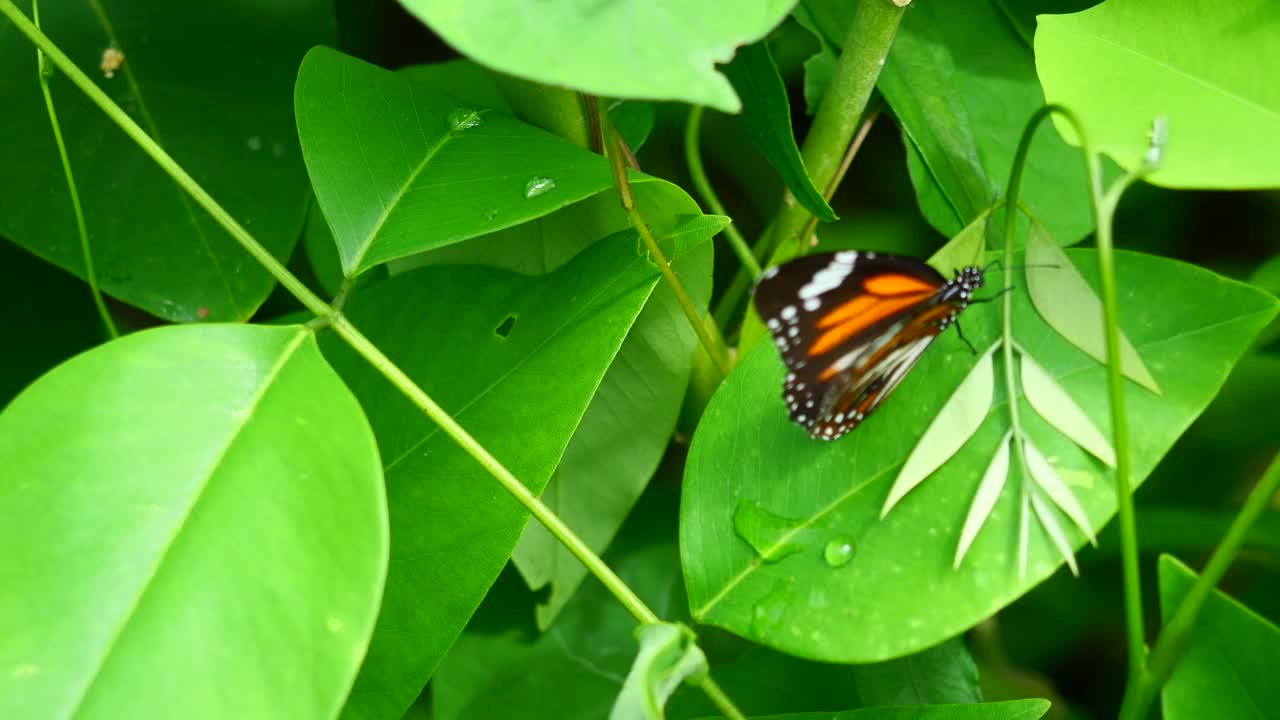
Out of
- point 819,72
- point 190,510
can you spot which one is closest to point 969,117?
point 819,72

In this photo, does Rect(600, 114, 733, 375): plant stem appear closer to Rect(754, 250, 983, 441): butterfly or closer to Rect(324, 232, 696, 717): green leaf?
Rect(324, 232, 696, 717): green leaf

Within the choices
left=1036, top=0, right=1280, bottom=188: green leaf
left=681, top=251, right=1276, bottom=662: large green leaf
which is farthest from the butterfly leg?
left=1036, top=0, right=1280, bottom=188: green leaf

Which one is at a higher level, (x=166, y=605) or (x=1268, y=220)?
(x=166, y=605)

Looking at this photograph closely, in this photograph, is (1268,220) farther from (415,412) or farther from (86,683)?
(86,683)

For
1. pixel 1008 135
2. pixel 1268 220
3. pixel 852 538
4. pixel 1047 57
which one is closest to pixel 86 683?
pixel 852 538

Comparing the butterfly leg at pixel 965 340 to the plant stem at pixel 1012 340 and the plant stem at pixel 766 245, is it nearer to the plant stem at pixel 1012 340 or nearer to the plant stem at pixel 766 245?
the plant stem at pixel 1012 340

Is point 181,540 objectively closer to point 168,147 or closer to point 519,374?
point 519,374

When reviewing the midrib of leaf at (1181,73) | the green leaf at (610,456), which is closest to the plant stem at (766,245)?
the green leaf at (610,456)
